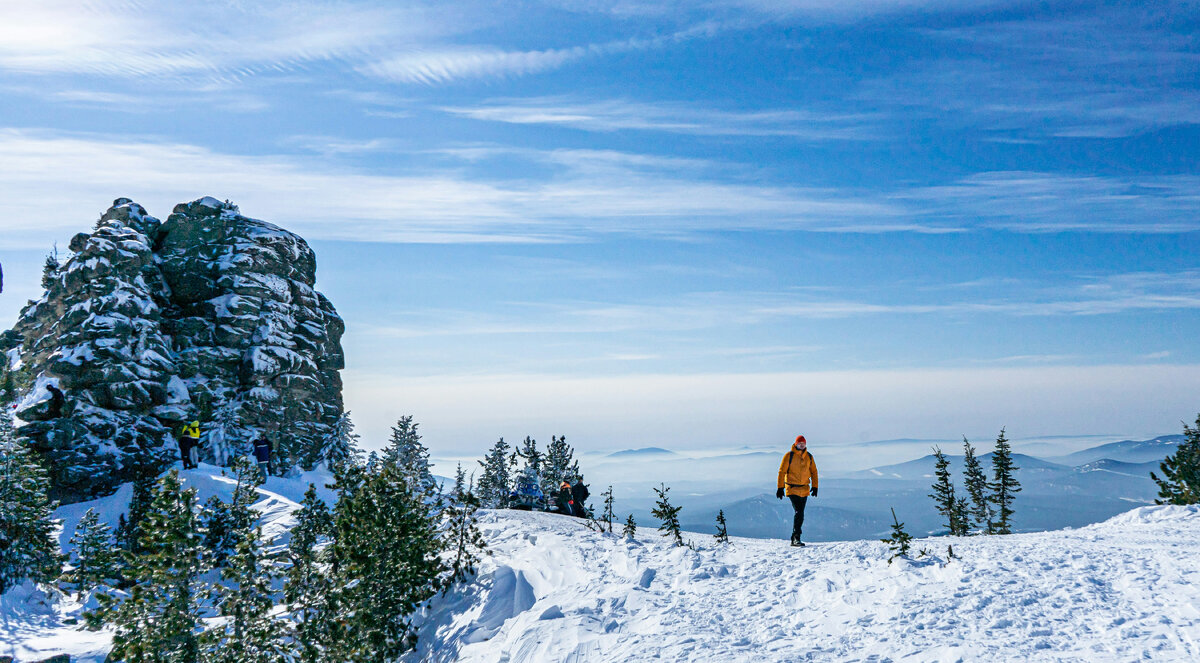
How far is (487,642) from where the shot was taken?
1148 centimetres

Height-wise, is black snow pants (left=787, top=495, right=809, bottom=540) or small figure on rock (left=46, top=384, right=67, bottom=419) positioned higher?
small figure on rock (left=46, top=384, right=67, bottom=419)

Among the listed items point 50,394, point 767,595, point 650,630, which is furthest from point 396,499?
point 50,394

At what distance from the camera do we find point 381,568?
43.4 feet

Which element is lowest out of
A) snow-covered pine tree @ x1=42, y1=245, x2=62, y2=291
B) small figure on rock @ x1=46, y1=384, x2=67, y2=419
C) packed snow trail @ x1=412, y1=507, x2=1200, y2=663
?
packed snow trail @ x1=412, y1=507, x2=1200, y2=663

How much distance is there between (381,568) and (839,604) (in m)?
8.70

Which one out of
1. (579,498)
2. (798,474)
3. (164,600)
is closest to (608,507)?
(798,474)

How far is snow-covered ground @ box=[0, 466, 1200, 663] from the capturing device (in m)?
8.47

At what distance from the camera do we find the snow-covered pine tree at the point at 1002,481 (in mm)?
38562

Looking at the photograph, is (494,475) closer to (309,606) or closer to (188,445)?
(188,445)

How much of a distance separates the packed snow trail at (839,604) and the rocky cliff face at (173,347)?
3669cm

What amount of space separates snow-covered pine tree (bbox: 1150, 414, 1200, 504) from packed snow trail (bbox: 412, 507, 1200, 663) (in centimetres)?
2181

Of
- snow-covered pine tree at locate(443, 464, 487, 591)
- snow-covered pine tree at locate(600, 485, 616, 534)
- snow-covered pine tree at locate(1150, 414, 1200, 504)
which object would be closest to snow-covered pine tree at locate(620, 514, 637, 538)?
snow-covered pine tree at locate(600, 485, 616, 534)

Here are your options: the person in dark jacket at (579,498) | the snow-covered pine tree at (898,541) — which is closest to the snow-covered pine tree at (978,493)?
the person in dark jacket at (579,498)

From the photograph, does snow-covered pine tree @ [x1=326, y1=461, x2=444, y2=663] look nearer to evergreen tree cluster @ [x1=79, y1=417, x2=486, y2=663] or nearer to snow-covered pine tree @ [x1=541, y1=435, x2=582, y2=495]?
evergreen tree cluster @ [x1=79, y1=417, x2=486, y2=663]
